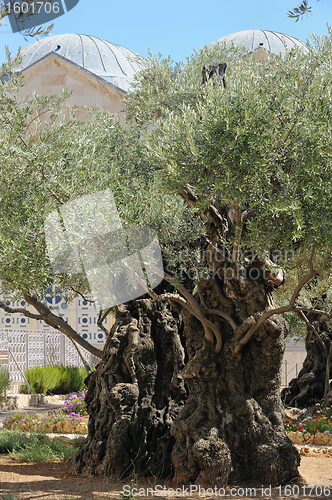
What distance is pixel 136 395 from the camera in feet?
25.7

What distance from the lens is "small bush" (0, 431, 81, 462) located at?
349 inches

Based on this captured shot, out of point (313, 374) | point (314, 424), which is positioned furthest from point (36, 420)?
point (313, 374)

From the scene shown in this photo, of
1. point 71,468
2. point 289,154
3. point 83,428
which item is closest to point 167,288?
point 71,468

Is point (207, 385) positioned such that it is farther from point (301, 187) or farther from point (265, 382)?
point (301, 187)

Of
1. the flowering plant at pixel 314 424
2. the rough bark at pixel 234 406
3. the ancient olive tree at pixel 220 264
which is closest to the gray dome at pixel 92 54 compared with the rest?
the flowering plant at pixel 314 424

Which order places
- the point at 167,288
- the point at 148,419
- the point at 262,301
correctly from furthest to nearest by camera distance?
the point at 167,288, the point at 148,419, the point at 262,301

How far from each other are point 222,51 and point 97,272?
4.23 m

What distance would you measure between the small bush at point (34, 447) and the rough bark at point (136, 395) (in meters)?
1.04

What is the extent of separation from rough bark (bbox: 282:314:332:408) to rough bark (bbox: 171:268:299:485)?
24.0 ft

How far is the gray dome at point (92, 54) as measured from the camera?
30047mm

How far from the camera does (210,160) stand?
534cm

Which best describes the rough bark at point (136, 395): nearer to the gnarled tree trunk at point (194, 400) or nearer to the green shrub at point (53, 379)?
the gnarled tree trunk at point (194, 400)

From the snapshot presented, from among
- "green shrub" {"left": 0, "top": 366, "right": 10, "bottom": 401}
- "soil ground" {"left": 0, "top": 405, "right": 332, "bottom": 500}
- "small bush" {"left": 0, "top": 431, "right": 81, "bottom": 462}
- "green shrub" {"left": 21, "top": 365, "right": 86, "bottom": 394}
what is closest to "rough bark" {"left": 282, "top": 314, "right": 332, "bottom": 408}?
"soil ground" {"left": 0, "top": 405, "right": 332, "bottom": 500}

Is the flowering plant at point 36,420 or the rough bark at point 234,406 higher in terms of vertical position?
the rough bark at point 234,406
